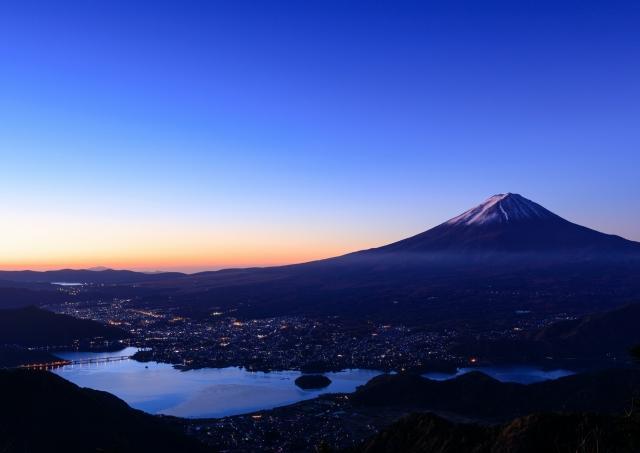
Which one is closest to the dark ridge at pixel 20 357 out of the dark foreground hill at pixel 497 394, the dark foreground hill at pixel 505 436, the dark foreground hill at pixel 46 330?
the dark foreground hill at pixel 46 330

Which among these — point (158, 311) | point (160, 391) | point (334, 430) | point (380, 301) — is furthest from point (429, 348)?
point (158, 311)

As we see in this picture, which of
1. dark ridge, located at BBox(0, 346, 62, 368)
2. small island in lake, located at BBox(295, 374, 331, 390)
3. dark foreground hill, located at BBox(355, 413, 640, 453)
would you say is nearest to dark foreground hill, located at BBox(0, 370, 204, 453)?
dark foreground hill, located at BBox(355, 413, 640, 453)

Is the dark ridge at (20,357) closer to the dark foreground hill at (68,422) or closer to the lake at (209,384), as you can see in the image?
the lake at (209,384)

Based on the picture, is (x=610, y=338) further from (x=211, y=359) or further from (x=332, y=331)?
(x=211, y=359)

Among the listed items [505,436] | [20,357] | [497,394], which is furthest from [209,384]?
[505,436]

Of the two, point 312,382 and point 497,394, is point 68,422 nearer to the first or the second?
point 497,394

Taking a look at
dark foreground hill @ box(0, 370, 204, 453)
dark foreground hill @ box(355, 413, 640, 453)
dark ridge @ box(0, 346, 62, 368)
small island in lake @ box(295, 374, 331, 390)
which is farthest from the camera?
dark ridge @ box(0, 346, 62, 368)

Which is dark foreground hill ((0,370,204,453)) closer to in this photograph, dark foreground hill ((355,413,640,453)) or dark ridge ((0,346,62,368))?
dark foreground hill ((355,413,640,453))

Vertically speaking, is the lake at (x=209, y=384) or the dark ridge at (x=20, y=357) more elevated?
the dark ridge at (x=20, y=357)
